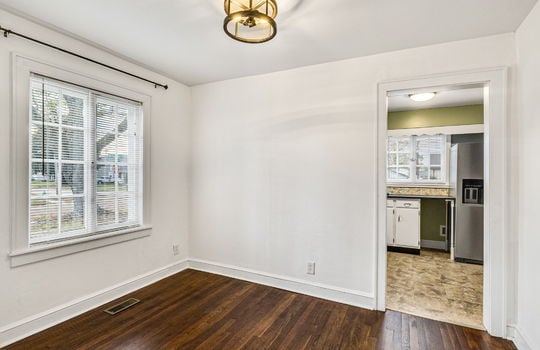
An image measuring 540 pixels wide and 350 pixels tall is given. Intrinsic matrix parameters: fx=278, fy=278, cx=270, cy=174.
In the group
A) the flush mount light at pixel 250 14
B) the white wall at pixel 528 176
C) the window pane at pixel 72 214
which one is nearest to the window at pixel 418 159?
the white wall at pixel 528 176

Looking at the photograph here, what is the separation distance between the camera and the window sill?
7.23 ft

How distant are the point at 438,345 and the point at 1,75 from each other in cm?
395

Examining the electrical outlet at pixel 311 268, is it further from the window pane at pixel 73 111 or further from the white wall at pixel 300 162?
the window pane at pixel 73 111

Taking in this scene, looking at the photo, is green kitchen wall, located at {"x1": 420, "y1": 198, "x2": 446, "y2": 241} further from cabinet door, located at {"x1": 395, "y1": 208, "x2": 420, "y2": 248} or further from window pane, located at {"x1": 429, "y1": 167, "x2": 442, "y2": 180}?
cabinet door, located at {"x1": 395, "y1": 208, "x2": 420, "y2": 248}

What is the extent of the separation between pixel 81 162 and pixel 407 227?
469 centimetres

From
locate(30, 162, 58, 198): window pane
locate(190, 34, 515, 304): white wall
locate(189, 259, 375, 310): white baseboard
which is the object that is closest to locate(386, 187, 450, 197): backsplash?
locate(190, 34, 515, 304): white wall

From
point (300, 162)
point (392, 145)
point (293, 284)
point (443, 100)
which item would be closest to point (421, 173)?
point (392, 145)

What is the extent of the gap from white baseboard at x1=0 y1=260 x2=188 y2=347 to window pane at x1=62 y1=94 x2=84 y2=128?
164cm

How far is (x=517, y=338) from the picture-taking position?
218 cm

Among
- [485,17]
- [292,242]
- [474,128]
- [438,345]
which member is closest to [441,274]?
[438,345]

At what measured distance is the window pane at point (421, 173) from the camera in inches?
207

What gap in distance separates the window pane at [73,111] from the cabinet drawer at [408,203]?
15.2ft

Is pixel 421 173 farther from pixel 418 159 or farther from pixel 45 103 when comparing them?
pixel 45 103

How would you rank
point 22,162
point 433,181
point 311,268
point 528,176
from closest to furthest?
point 528,176 < point 22,162 < point 311,268 < point 433,181
